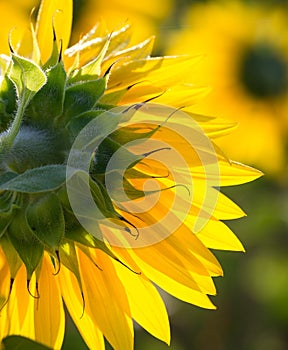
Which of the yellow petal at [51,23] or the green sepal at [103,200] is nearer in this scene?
the green sepal at [103,200]

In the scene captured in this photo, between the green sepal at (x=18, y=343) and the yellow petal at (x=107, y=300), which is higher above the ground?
the yellow petal at (x=107, y=300)

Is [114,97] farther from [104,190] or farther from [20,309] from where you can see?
[20,309]

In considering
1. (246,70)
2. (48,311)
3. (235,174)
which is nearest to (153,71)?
(235,174)

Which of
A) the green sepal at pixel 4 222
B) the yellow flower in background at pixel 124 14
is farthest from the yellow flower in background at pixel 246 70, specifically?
the green sepal at pixel 4 222

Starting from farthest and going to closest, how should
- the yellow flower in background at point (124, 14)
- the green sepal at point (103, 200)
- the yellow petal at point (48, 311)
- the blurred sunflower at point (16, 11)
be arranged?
the yellow flower in background at point (124, 14) < the blurred sunflower at point (16, 11) < the yellow petal at point (48, 311) < the green sepal at point (103, 200)

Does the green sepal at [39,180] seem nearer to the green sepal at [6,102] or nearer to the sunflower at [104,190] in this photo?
the sunflower at [104,190]

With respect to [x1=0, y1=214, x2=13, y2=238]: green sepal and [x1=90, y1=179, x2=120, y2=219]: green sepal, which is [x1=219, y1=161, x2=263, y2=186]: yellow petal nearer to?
[x1=90, y1=179, x2=120, y2=219]: green sepal

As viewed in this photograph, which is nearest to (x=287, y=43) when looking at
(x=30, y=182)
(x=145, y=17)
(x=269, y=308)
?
(x=145, y=17)
